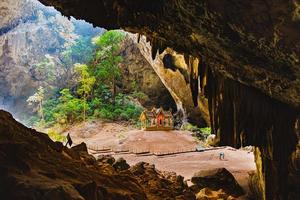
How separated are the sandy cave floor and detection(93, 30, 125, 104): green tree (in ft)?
18.9

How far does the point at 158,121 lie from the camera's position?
29453mm

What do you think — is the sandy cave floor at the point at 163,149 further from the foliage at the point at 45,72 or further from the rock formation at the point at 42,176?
the foliage at the point at 45,72

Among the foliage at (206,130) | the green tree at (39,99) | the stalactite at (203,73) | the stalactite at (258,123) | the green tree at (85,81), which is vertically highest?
the green tree at (85,81)

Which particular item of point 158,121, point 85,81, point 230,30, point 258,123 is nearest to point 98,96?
point 85,81

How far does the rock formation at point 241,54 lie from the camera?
4723 millimetres

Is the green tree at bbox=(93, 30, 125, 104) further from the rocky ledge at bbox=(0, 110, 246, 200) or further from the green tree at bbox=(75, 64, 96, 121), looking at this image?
the rocky ledge at bbox=(0, 110, 246, 200)

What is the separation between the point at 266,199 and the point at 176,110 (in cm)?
2666

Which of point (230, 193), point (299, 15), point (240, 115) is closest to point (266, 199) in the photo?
point (240, 115)

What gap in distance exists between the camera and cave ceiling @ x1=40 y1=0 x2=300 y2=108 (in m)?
4.59

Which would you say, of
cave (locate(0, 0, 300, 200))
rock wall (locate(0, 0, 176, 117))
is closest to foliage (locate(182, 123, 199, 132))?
rock wall (locate(0, 0, 176, 117))

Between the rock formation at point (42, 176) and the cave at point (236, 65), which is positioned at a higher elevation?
the cave at point (236, 65)

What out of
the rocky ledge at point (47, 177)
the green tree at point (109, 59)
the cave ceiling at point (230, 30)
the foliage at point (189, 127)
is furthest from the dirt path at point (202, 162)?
the green tree at point (109, 59)

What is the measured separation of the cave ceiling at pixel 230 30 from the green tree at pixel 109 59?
2780cm

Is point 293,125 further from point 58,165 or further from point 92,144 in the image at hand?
point 92,144
